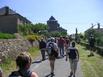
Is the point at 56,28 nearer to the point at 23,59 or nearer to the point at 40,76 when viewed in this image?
the point at 40,76

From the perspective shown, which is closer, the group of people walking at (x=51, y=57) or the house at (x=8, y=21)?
the group of people walking at (x=51, y=57)

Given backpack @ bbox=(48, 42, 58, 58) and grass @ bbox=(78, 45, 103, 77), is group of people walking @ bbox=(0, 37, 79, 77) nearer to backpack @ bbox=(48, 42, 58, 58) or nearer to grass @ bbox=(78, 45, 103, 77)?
backpack @ bbox=(48, 42, 58, 58)

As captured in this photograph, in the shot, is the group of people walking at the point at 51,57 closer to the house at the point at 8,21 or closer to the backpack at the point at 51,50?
the backpack at the point at 51,50

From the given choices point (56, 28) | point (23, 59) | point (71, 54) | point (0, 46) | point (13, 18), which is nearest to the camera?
point (23, 59)

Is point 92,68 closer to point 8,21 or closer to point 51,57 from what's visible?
point 51,57

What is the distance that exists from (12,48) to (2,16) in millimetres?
52541

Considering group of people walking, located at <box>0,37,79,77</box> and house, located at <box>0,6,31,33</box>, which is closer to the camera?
group of people walking, located at <box>0,37,79,77</box>

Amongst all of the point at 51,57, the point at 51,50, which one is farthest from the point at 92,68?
the point at 51,50

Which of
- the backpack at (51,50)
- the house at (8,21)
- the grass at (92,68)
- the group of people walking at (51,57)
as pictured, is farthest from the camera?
the house at (8,21)

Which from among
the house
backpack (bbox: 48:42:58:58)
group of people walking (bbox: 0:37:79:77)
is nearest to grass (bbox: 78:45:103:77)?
group of people walking (bbox: 0:37:79:77)

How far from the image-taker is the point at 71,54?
16.1m

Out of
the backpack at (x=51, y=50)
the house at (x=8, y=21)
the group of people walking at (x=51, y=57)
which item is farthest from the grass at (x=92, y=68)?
the house at (x=8, y=21)

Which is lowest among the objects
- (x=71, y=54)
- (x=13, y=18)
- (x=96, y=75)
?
(x=96, y=75)

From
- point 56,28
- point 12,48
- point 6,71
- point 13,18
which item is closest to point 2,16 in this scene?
point 13,18
